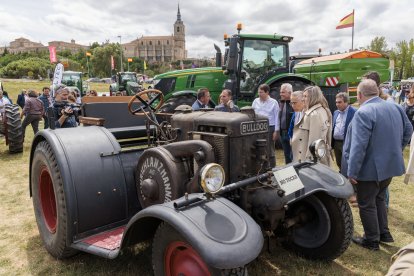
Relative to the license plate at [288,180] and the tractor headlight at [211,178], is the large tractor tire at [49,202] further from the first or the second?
the license plate at [288,180]

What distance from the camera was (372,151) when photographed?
11.0 ft

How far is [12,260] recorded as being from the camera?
338 cm

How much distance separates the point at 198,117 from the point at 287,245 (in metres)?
1.59

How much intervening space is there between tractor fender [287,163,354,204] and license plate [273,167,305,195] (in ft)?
0.26

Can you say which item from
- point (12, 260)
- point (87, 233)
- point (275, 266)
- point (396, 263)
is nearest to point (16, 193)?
point (12, 260)

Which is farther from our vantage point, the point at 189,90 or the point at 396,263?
the point at 189,90

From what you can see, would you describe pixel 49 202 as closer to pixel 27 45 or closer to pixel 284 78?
pixel 284 78

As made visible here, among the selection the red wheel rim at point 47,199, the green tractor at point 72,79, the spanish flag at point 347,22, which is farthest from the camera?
the green tractor at point 72,79

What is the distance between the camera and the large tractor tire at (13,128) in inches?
304

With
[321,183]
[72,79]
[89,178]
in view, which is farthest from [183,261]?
[72,79]

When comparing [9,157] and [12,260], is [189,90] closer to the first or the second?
[9,157]

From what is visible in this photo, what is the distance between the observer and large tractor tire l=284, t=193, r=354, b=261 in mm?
3041

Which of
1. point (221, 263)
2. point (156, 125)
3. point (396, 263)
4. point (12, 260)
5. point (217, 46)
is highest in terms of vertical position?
point (217, 46)

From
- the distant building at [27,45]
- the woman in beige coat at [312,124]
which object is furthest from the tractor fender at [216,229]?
the distant building at [27,45]
